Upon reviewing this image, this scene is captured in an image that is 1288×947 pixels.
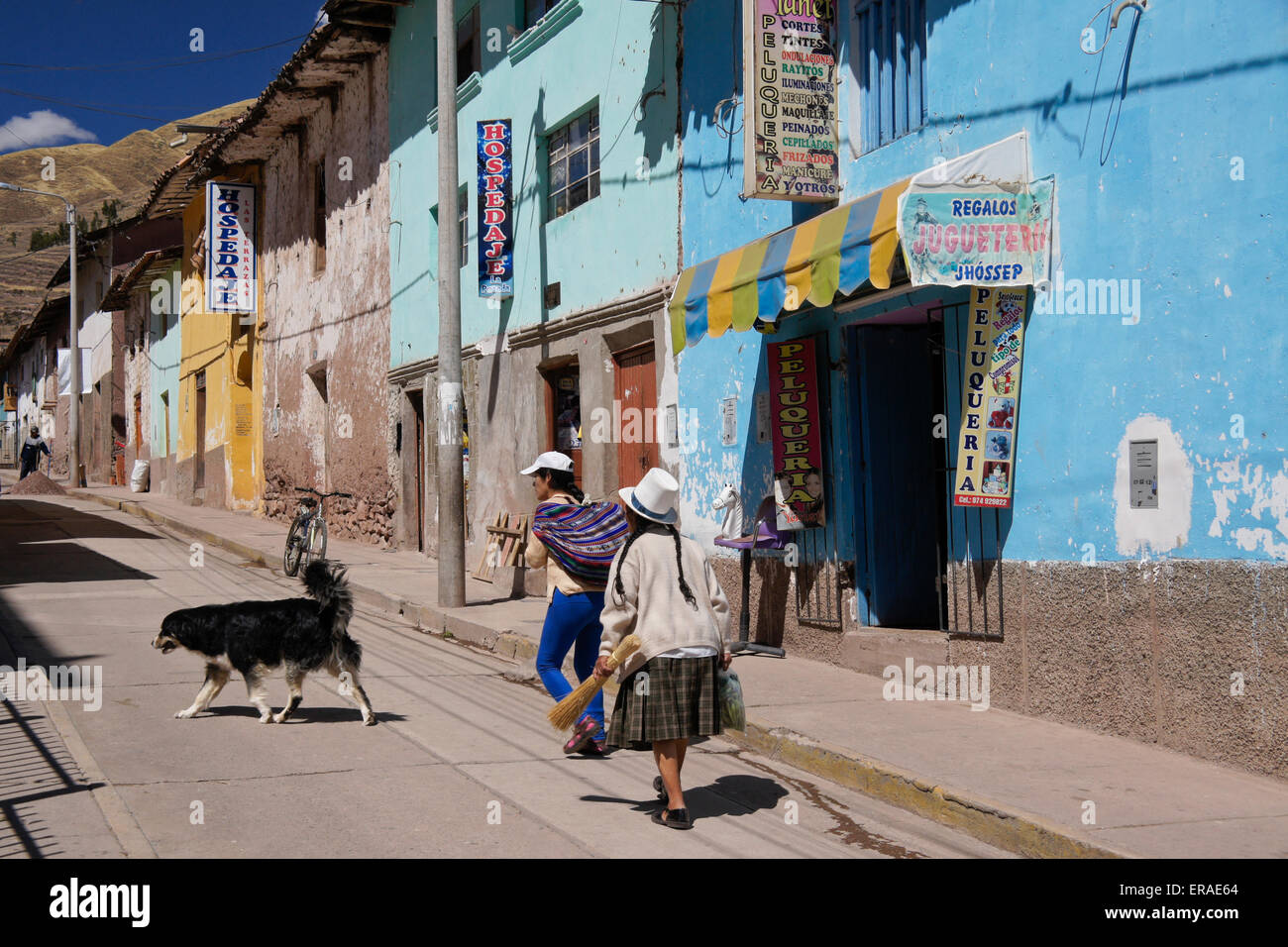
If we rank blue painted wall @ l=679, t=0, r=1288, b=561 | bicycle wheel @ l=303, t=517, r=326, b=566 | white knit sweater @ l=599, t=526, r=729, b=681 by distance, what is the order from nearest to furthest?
white knit sweater @ l=599, t=526, r=729, b=681 < blue painted wall @ l=679, t=0, r=1288, b=561 < bicycle wheel @ l=303, t=517, r=326, b=566

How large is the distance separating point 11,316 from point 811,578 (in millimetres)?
99940

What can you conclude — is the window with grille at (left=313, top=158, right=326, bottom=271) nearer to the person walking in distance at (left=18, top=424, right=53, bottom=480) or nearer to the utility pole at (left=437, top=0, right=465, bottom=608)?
the utility pole at (left=437, top=0, right=465, bottom=608)

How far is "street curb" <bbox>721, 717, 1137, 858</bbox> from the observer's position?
530cm

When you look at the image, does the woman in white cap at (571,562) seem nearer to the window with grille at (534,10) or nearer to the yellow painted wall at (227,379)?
the window with grille at (534,10)

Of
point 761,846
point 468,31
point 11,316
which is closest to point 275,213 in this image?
point 468,31

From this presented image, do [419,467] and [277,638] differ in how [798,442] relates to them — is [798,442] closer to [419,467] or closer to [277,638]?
[277,638]

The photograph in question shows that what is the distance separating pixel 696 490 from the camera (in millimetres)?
11969

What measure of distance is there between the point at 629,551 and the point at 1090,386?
3332mm

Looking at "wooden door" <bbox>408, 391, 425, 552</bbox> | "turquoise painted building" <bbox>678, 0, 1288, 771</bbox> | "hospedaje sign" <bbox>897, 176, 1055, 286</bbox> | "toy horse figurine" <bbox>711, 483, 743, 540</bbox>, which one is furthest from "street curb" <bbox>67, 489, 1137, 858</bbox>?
"wooden door" <bbox>408, 391, 425, 552</bbox>

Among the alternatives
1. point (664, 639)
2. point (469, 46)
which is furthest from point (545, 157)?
point (664, 639)

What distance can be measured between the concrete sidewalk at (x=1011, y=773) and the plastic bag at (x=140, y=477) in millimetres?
30685

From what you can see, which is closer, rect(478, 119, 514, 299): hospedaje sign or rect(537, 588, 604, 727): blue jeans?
rect(537, 588, 604, 727): blue jeans

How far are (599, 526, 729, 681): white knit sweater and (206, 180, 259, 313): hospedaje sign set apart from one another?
2216 centimetres
